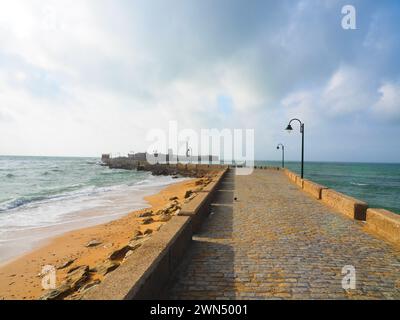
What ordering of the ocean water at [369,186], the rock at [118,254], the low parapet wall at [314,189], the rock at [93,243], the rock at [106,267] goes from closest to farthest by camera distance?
1. the rock at [106,267]
2. the rock at [118,254]
3. the rock at [93,243]
4. the low parapet wall at [314,189]
5. the ocean water at [369,186]

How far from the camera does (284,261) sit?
15.8 ft

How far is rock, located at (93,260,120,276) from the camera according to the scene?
576 centimetres

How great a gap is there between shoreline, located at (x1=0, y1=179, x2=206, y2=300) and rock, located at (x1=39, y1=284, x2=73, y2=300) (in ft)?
1.59

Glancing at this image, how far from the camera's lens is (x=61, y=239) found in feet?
31.1

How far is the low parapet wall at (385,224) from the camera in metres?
5.82

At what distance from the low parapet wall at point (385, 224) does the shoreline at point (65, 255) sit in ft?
20.3

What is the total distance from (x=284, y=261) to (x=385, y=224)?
130 inches

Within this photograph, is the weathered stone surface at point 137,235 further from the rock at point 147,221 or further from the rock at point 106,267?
the rock at point 106,267

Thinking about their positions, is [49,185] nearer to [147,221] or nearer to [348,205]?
[147,221]

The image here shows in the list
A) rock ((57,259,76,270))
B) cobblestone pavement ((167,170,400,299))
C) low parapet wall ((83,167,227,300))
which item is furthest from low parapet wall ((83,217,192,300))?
rock ((57,259,76,270))

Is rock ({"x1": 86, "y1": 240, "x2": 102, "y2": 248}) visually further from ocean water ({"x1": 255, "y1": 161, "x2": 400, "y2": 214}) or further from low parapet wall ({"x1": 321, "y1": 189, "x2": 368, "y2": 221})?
ocean water ({"x1": 255, "y1": 161, "x2": 400, "y2": 214})

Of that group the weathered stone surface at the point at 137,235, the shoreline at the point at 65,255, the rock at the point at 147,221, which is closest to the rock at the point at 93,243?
the shoreline at the point at 65,255
